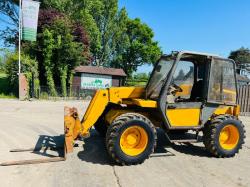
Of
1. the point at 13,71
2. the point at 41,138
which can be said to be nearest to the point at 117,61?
the point at 13,71

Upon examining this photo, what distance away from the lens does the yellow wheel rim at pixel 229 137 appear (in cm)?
706

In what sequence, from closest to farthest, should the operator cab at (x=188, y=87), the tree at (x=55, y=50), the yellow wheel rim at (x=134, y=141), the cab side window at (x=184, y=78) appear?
the yellow wheel rim at (x=134, y=141) → the operator cab at (x=188, y=87) → the cab side window at (x=184, y=78) → the tree at (x=55, y=50)

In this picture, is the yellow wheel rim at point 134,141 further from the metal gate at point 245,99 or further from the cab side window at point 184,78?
the metal gate at point 245,99

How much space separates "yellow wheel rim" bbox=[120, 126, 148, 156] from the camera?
242 inches

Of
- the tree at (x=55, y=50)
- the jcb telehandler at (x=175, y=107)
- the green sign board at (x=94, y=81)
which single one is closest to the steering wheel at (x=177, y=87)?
the jcb telehandler at (x=175, y=107)

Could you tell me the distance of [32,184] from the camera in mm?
4945

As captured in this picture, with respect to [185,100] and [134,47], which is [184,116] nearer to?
[185,100]

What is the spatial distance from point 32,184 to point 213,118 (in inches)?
172

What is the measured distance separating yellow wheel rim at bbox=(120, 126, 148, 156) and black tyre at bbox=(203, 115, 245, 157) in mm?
1660

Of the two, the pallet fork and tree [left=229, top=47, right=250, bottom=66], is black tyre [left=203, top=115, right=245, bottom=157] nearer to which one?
the pallet fork

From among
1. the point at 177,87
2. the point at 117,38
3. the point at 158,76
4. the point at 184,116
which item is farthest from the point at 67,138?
the point at 117,38

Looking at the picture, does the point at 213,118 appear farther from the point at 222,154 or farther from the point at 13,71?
the point at 13,71

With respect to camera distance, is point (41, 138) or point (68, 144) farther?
point (41, 138)

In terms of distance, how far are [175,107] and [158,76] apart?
34.4 inches
